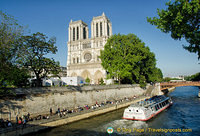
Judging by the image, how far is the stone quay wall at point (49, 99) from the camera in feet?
62.3

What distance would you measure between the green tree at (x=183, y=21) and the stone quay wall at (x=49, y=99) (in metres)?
17.0

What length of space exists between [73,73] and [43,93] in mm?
51654

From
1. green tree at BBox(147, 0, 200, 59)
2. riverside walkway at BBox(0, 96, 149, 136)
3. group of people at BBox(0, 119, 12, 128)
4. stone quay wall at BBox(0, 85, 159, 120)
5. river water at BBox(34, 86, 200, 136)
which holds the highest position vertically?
green tree at BBox(147, 0, 200, 59)

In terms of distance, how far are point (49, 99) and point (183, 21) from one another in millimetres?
19071

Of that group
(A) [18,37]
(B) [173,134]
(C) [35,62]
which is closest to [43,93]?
(C) [35,62]

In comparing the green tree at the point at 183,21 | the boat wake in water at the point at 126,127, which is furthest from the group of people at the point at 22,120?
the green tree at the point at 183,21

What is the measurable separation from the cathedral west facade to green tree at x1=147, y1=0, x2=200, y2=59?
54.0 meters

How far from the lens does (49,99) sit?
2312cm

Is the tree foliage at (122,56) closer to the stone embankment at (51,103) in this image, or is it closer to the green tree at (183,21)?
the stone embankment at (51,103)

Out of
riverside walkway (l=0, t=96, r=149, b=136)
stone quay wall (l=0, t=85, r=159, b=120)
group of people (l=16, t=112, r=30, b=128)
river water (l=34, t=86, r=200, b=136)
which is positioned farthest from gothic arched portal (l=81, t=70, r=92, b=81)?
group of people (l=16, t=112, r=30, b=128)

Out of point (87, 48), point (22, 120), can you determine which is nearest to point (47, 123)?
point (22, 120)

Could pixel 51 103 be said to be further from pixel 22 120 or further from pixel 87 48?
pixel 87 48

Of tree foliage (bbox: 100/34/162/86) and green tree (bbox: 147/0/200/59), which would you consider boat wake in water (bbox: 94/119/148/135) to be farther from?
tree foliage (bbox: 100/34/162/86)

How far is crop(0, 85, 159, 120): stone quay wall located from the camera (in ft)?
62.3
